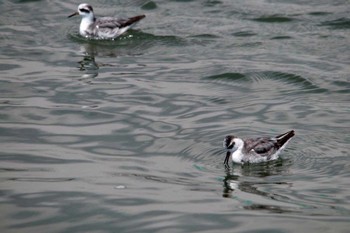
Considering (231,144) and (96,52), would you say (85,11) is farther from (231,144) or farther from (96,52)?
(231,144)

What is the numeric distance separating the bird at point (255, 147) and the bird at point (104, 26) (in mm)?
8791

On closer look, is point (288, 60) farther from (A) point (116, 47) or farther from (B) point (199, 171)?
(B) point (199, 171)

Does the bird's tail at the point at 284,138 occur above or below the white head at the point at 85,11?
below

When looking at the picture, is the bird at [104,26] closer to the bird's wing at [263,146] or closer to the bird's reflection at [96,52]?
the bird's reflection at [96,52]

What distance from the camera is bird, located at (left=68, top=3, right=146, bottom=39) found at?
22.6 metres

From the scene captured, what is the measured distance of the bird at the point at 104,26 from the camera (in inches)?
889

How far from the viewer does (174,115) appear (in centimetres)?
1681

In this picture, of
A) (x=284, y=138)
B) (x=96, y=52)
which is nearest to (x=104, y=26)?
(x=96, y=52)

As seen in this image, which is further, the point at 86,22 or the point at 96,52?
the point at 86,22

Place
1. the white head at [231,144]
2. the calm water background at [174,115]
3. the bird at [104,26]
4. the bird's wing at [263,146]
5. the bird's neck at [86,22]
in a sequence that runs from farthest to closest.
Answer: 1. the bird's neck at [86,22]
2. the bird at [104,26]
3. the bird's wing at [263,146]
4. the white head at [231,144]
5. the calm water background at [174,115]

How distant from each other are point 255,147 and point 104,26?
9331 mm


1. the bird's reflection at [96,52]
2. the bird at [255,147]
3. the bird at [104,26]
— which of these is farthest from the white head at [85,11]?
the bird at [255,147]

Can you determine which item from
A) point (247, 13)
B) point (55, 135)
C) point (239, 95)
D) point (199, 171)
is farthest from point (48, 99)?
point (247, 13)

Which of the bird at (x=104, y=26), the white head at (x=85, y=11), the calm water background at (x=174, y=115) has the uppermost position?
the white head at (x=85, y=11)
